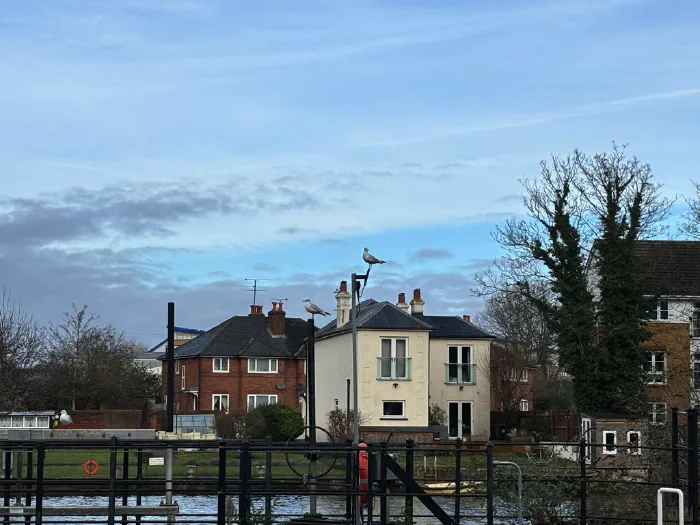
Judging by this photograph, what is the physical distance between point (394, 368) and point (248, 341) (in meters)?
24.9

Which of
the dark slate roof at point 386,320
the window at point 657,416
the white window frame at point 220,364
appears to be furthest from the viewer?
the white window frame at point 220,364

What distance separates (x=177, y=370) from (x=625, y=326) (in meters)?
42.2

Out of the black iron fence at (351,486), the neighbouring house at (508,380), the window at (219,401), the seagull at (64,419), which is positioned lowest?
the black iron fence at (351,486)

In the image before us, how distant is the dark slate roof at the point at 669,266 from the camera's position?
50844 mm

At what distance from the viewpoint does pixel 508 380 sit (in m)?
70.6

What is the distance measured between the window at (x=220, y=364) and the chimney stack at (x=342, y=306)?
690 inches

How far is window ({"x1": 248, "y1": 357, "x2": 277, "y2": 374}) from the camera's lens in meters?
77.8

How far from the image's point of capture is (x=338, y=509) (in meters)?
29.9

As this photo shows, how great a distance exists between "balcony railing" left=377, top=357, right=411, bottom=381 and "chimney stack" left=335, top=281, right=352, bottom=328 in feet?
15.7

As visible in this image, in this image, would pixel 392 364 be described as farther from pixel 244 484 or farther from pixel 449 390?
pixel 244 484

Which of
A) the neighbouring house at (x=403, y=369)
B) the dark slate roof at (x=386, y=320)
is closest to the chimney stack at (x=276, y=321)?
the neighbouring house at (x=403, y=369)

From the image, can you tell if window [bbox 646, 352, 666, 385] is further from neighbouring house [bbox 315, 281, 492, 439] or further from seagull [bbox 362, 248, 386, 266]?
seagull [bbox 362, 248, 386, 266]

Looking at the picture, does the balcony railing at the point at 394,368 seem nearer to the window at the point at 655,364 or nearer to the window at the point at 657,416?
the window at the point at 655,364

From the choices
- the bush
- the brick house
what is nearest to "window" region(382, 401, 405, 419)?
the bush
